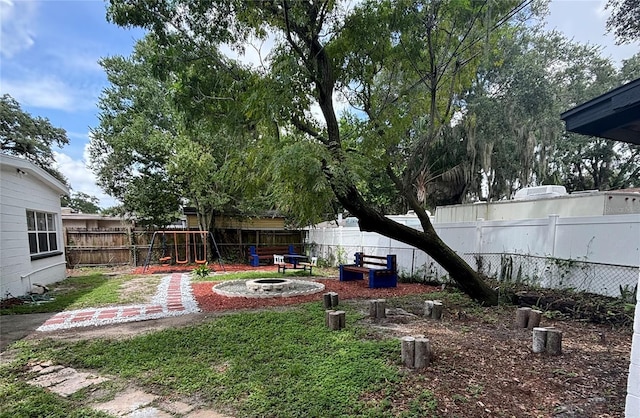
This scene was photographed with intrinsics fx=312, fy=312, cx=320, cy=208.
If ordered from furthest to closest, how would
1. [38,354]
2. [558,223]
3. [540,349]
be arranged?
[558,223]
[38,354]
[540,349]

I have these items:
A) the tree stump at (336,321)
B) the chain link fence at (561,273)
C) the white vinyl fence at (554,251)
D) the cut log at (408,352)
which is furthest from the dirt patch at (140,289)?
the chain link fence at (561,273)

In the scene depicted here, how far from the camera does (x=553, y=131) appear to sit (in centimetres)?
1384

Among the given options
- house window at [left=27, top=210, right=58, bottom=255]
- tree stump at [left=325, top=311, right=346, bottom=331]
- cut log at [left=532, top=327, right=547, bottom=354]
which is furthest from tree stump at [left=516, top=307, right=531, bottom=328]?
house window at [left=27, top=210, right=58, bottom=255]

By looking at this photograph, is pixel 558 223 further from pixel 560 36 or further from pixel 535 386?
pixel 560 36

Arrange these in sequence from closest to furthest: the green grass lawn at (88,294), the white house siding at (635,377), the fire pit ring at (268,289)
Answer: the white house siding at (635,377), the green grass lawn at (88,294), the fire pit ring at (268,289)

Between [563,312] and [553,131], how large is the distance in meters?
11.9

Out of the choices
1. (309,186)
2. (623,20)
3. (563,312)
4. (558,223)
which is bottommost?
(563,312)

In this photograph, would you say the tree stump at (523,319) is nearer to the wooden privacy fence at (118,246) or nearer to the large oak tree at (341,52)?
the large oak tree at (341,52)

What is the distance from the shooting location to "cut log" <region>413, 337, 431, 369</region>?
10.6 feet

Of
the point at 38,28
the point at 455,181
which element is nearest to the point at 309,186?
the point at 38,28

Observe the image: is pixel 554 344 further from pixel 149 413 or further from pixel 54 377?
pixel 54 377

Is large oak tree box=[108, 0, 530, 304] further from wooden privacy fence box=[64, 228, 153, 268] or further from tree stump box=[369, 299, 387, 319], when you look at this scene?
Result: wooden privacy fence box=[64, 228, 153, 268]

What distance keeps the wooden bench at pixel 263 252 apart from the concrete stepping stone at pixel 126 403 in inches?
407

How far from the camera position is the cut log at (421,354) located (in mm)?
3227
